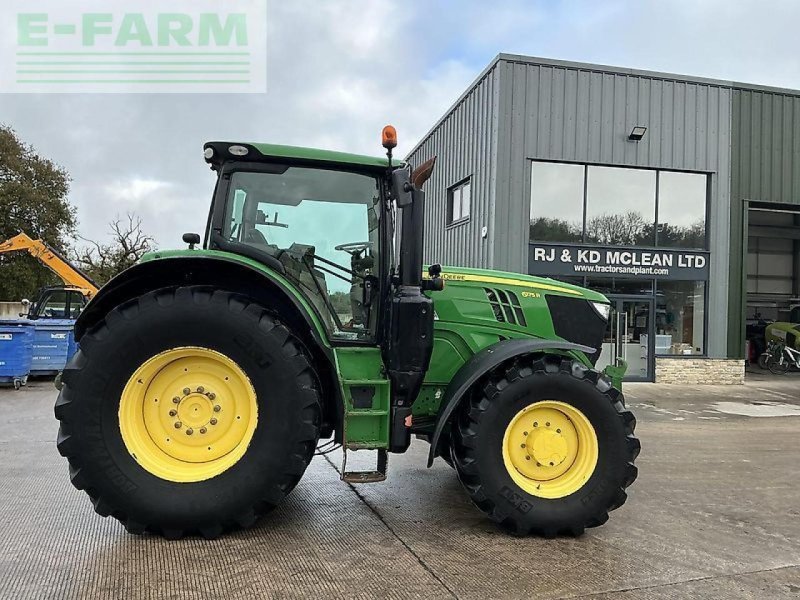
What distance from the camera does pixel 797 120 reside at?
14.3 m

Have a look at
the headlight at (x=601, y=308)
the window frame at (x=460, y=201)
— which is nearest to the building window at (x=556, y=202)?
the window frame at (x=460, y=201)

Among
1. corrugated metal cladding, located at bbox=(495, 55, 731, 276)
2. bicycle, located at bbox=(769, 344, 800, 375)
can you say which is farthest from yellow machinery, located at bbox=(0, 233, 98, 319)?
bicycle, located at bbox=(769, 344, 800, 375)

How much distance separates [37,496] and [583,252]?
11.3 m

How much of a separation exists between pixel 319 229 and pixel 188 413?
1.44m

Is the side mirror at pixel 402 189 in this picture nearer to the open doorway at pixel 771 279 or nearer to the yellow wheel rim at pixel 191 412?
the yellow wheel rim at pixel 191 412

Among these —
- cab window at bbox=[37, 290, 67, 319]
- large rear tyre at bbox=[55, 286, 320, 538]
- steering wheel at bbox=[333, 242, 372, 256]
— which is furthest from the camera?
cab window at bbox=[37, 290, 67, 319]

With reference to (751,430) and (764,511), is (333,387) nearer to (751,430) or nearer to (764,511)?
(764,511)

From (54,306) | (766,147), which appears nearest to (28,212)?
(54,306)

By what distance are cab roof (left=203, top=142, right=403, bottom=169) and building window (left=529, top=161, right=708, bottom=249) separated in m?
9.48

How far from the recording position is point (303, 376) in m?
3.61

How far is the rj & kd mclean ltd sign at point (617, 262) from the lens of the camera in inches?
509

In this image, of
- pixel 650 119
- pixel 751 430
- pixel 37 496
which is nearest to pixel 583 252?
pixel 650 119

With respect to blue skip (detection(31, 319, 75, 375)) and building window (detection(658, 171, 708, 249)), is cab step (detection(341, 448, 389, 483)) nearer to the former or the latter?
blue skip (detection(31, 319, 75, 375))

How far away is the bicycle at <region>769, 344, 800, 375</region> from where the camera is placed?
1759 cm
